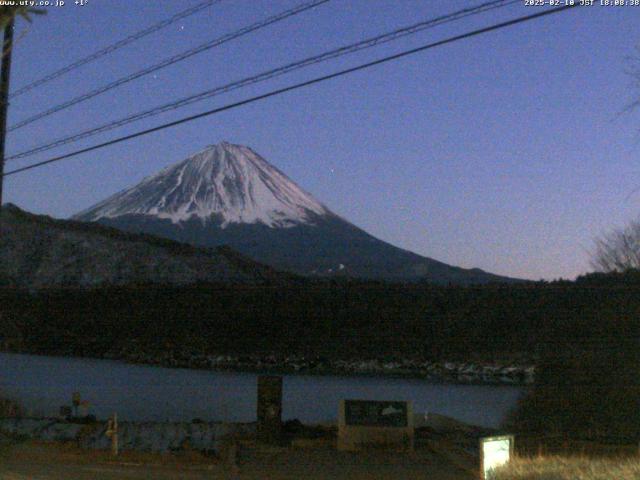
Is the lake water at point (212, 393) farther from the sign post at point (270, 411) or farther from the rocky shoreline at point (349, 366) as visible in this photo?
the sign post at point (270, 411)

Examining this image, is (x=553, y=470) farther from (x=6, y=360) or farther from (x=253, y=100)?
(x=6, y=360)

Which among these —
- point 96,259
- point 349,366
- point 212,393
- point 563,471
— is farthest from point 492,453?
point 96,259

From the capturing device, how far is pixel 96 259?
126ft

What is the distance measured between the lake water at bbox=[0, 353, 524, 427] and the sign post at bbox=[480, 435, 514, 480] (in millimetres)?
10226

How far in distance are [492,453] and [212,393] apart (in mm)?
15501

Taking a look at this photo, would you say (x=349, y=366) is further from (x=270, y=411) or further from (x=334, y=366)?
(x=270, y=411)

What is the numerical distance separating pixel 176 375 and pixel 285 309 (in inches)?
202

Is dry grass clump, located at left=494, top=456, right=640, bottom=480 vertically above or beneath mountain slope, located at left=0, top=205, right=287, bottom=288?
beneath

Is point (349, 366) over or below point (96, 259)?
below

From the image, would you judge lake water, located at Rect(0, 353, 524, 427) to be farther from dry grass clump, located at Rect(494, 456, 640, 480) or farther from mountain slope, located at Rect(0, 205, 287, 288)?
dry grass clump, located at Rect(494, 456, 640, 480)

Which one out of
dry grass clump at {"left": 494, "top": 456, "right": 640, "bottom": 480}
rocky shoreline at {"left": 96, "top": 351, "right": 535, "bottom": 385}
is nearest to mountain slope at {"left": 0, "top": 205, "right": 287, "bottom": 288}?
rocky shoreline at {"left": 96, "top": 351, "right": 535, "bottom": 385}

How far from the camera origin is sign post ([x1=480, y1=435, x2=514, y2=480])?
33.9 feet

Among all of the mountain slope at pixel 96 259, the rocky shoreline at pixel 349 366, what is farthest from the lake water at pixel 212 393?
the mountain slope at pixel 96 259

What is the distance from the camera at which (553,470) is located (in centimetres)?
984
